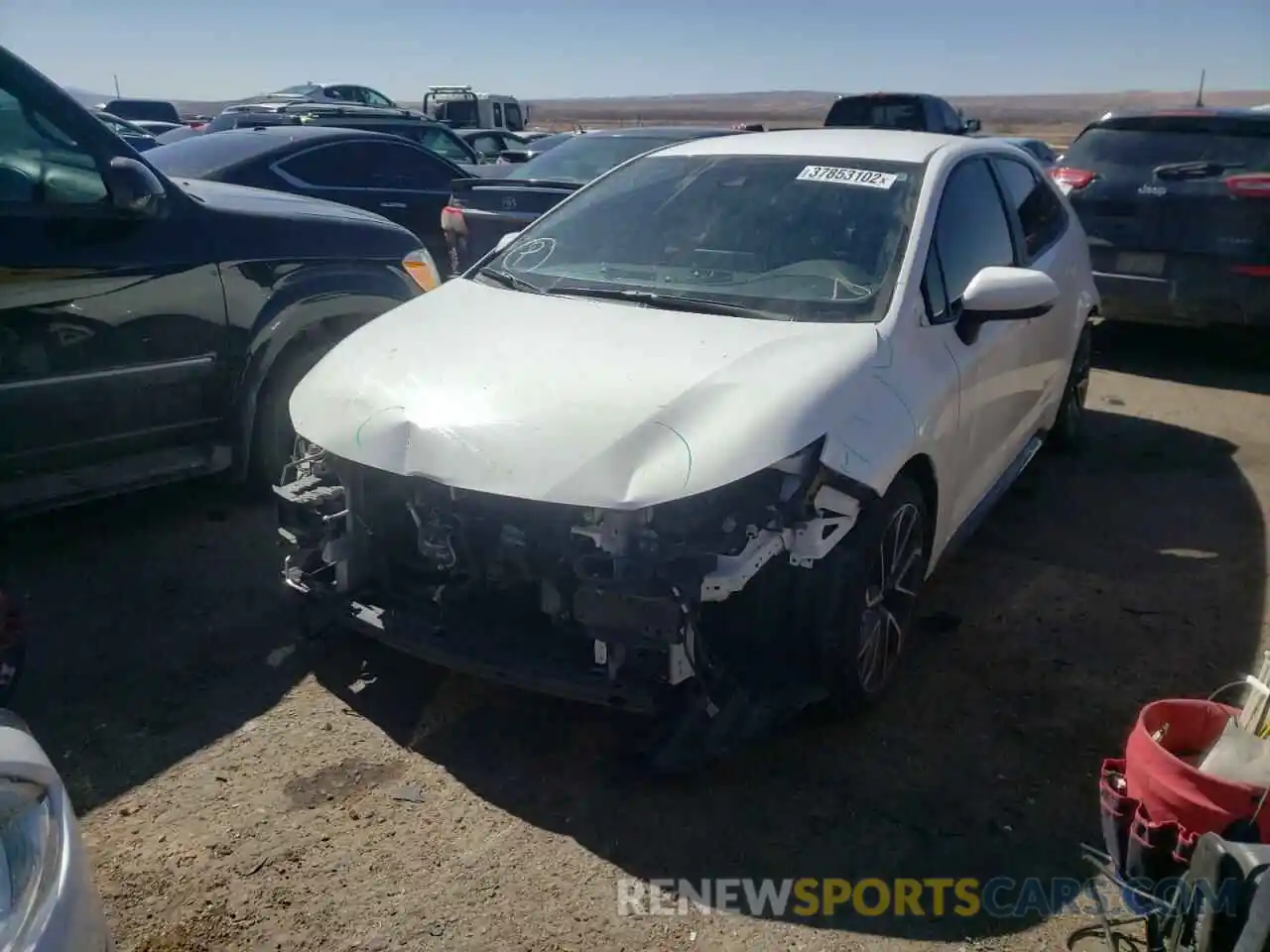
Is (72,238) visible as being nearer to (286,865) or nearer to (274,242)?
(274,242)

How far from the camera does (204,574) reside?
4418mm

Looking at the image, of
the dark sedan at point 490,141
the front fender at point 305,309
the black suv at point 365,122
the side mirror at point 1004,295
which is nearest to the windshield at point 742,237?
the side mirror at point 1004,295

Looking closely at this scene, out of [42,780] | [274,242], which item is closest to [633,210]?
[274,242]

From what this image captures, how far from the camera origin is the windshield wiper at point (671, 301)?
358 centimetres

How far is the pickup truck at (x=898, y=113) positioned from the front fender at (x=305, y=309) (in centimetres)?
1181

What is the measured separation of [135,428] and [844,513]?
2.92 m

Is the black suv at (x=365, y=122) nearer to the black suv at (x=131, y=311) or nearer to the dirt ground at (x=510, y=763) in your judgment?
the black suv at (x=131, y=311)

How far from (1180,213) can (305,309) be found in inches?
229

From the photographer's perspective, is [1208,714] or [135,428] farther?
[135,428]

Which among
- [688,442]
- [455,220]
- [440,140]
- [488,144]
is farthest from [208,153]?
[488,144]

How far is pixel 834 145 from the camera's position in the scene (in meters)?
4.34

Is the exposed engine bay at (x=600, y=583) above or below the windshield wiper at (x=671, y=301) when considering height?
below

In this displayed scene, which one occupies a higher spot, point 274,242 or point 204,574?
point 274,242

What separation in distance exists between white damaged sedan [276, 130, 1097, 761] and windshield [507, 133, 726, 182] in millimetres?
4304
